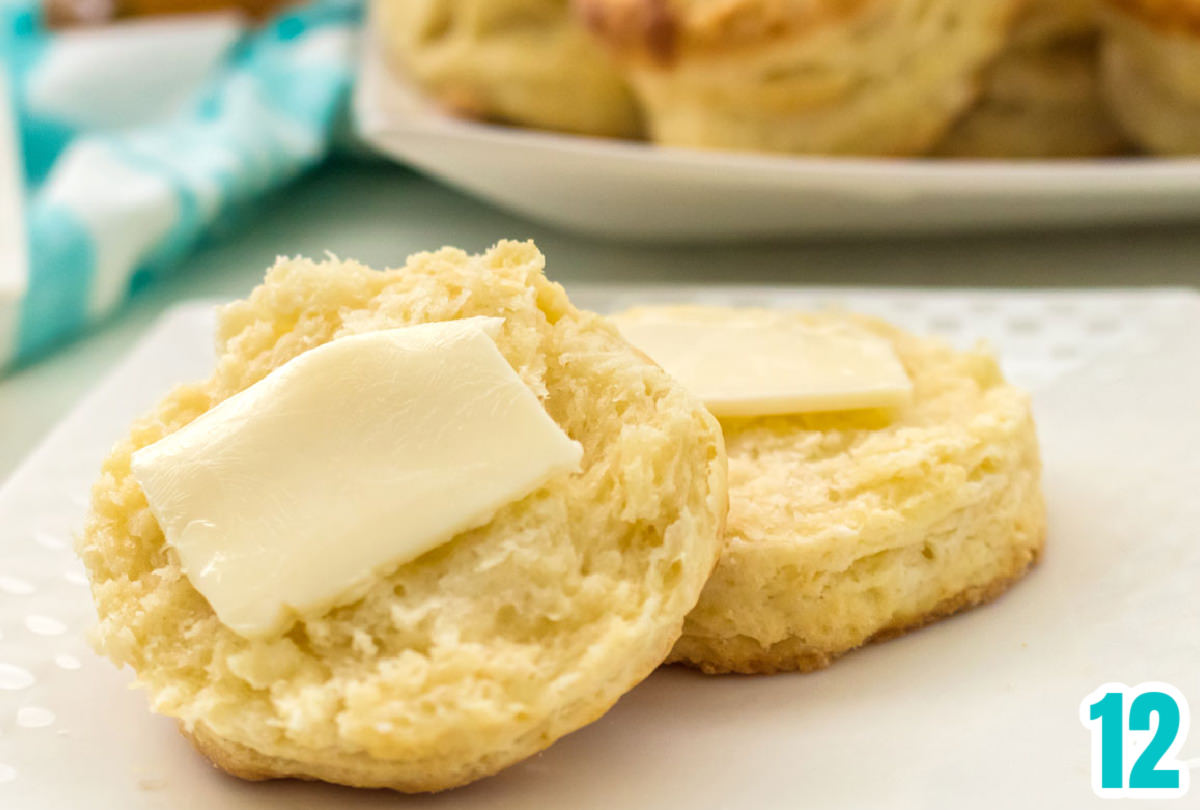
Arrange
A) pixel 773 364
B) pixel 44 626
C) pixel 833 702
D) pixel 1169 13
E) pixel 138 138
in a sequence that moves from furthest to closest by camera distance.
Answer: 1. pixel 138 138
2. pixel 1169 13
3. pixel 773 364
4. pixel 44 626
5. pixel 833 702

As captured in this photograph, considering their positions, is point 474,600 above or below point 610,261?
above

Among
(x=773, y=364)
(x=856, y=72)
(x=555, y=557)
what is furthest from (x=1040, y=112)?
(x=555, y=557)

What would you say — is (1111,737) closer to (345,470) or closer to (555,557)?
(555,557)

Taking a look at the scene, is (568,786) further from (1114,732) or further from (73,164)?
(73,164)

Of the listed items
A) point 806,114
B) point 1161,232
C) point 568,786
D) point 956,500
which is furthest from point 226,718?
point 1161,232

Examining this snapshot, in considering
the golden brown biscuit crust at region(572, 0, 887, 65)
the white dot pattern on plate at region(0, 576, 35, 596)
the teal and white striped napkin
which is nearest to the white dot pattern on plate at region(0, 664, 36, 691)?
the white dot pattern on plate at region(0, 576, 35, 596)

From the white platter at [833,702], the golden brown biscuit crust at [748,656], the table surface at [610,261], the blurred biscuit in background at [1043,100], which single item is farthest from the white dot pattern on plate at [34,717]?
the blurred biscuit in background at [1043,100]

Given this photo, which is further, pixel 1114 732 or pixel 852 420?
pixel 852 420

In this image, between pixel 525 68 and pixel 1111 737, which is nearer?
pixel 1111 737
